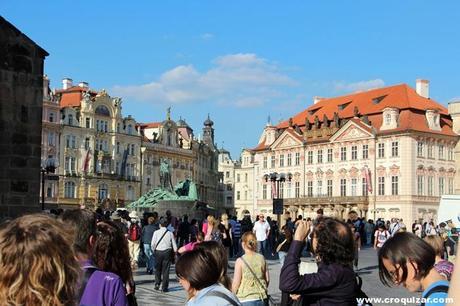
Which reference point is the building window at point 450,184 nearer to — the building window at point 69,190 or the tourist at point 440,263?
the building window at point 69,190

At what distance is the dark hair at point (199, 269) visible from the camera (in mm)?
4076

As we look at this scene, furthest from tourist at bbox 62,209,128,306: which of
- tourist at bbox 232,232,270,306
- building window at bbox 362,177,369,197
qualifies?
building window at bbox 362,177,369,197

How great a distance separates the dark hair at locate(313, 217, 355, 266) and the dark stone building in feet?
42.7

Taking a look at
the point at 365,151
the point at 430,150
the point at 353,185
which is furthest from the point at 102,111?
the point at 430,150

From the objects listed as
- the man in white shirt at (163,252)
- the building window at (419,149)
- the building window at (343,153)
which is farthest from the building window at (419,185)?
the man in white shirt at (163,252)

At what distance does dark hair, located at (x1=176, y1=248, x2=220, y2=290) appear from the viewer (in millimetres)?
4076

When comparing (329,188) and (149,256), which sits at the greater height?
(329,188)

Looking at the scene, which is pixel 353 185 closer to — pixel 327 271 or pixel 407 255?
pixel 327 271

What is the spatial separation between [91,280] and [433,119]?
6345 centimetres

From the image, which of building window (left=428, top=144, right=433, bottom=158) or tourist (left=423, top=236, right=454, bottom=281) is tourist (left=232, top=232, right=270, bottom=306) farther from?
building window (left=428, top=144, right=433, bottom=158)

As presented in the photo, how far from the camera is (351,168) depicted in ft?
223

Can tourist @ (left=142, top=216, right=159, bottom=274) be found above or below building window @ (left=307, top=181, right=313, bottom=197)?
below

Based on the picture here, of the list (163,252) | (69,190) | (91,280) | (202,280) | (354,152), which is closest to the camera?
(91,280)

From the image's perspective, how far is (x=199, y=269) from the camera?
410 cm
